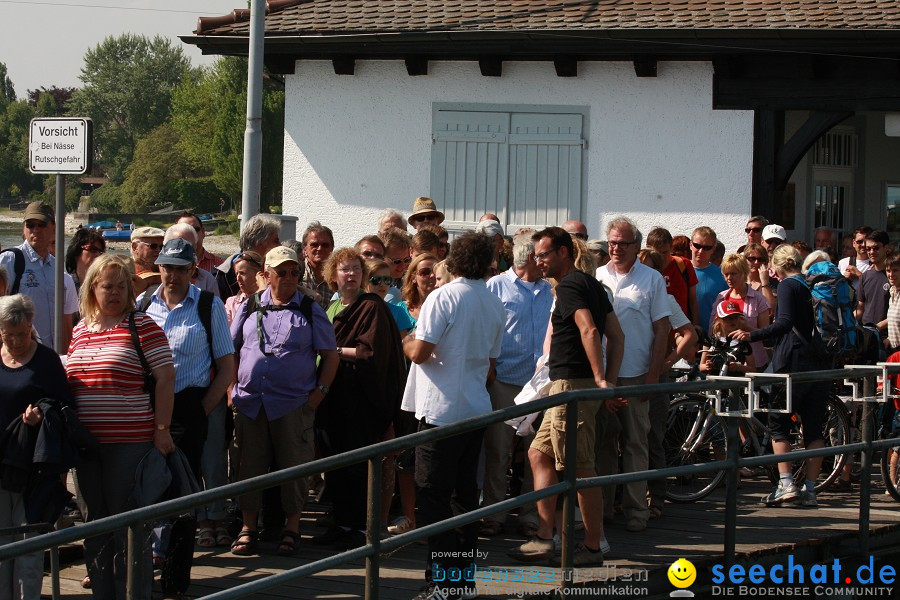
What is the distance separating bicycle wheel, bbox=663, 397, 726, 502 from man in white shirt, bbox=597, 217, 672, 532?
92 cm

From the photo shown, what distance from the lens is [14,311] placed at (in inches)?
230

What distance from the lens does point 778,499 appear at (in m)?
8.13

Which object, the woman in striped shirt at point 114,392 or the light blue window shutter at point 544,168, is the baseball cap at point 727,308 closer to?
the woman in striped shirt at point 114,392

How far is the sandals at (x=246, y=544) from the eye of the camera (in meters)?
6.85

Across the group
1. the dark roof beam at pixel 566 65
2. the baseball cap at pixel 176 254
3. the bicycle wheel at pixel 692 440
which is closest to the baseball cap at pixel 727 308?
the bicycle wheel at pixel 692 440

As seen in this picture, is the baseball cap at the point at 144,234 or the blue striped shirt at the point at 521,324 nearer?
the blue striped shirt at the point at 521,324

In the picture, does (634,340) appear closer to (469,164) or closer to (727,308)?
(727,308)

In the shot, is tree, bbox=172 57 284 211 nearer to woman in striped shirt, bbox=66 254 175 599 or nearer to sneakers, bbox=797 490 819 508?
sneakers, bbox=797 490 819 508

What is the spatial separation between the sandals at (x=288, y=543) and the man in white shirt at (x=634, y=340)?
72.5 inches

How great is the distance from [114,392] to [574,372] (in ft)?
7.52

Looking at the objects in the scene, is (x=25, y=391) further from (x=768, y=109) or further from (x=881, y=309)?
(x=768, y=109)

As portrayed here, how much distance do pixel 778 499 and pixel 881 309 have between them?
3.22 metres

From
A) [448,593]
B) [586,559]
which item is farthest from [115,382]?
[586,559]

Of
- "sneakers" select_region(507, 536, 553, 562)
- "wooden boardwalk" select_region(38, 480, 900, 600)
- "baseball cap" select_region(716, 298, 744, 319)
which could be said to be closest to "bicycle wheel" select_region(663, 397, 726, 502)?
"wooden boardwalk" select_region(38, 480, 900, 600)
